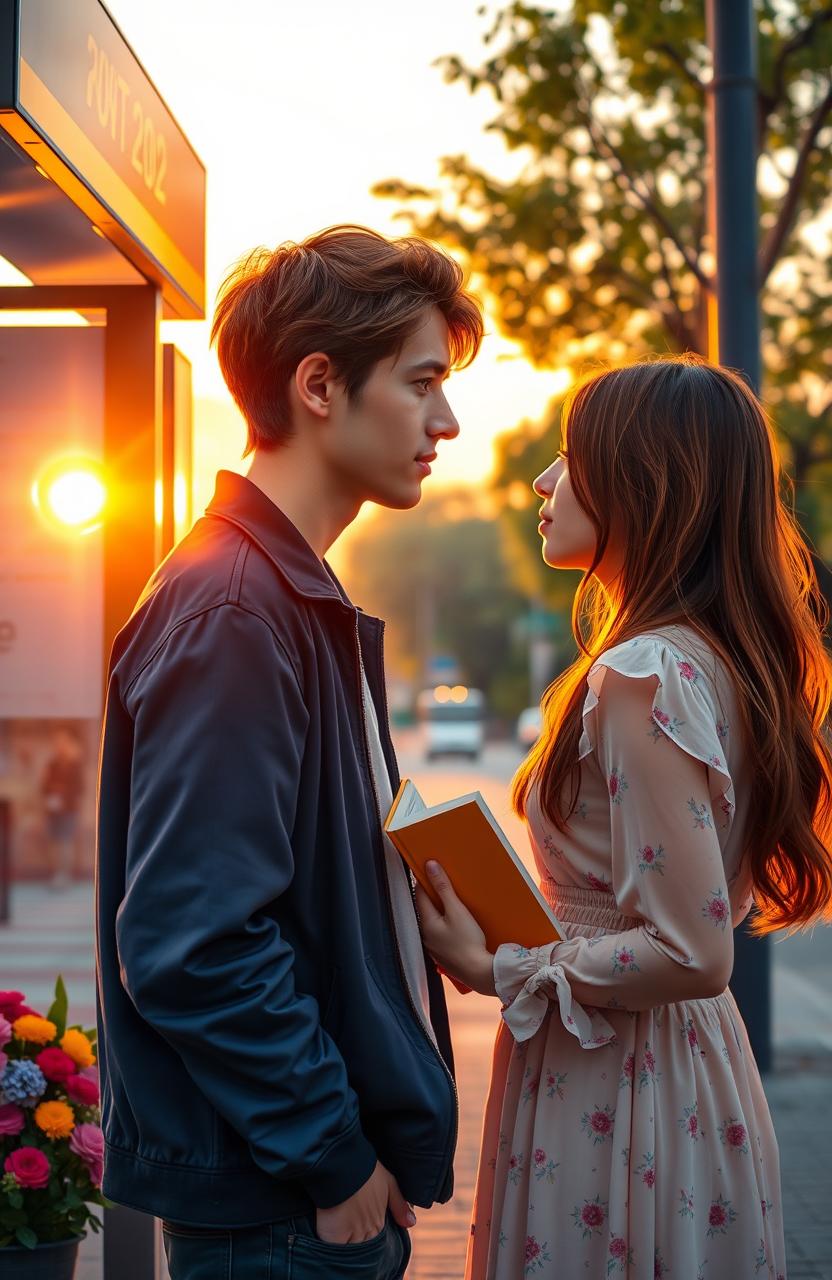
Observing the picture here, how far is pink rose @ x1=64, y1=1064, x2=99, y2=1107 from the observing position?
326 centimetres

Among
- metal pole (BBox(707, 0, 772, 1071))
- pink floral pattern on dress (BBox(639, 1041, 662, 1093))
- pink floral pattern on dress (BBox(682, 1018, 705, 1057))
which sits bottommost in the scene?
pink floral pattern on dress (BBox(639, 1041, 662, 1093))

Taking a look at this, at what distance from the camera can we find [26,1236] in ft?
10.2

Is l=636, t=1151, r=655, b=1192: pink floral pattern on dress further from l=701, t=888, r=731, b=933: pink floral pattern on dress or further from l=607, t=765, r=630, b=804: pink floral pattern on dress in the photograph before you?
l=607, t=765, r=630, b=804: pink floral pattern on dress

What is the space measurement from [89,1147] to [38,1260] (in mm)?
272

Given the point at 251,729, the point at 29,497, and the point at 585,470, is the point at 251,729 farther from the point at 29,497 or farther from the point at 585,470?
the point at 29,497

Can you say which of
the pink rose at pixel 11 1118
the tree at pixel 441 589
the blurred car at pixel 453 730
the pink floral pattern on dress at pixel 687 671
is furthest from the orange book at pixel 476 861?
the tree at pixel 441 589

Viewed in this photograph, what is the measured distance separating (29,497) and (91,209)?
1096 millimetres

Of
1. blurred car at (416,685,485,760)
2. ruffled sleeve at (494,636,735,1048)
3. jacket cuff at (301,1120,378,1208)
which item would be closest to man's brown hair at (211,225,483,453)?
ruffled sleeve at (494,636,735,1048)

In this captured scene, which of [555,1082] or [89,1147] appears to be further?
[89,1147]

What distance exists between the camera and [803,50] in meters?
8.84

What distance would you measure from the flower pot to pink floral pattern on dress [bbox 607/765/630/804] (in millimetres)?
1924

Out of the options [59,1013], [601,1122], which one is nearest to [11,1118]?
[59,1013]

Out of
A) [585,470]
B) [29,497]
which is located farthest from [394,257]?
[29,497]

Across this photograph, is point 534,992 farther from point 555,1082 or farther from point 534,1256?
point 534,1256
